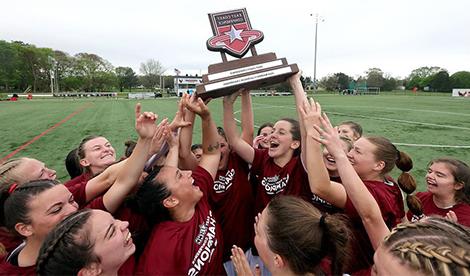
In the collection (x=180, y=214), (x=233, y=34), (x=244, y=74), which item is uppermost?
(x=233, y=34)

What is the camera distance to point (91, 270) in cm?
164

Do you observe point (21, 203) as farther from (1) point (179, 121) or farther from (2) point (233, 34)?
(2) point (233, 34)

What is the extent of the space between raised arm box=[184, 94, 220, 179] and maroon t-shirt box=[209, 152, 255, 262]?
0.62 feet

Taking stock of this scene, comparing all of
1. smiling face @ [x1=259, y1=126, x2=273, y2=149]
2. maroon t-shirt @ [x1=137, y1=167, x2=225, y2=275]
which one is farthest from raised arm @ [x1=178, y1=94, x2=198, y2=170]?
smiling face @ [x1=259, y1=126, x2=273, y2=149]

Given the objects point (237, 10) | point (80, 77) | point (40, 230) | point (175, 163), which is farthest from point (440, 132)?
point (80, 77)

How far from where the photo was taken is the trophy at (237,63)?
2760 mm

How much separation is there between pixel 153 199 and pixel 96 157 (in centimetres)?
114

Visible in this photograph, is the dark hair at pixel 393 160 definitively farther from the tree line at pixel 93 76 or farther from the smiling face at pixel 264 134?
the tree line at pixel 93 76

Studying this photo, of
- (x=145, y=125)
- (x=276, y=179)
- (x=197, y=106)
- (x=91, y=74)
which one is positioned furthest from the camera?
(x=91, y=74)

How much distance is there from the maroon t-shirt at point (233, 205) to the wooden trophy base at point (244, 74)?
767 mm

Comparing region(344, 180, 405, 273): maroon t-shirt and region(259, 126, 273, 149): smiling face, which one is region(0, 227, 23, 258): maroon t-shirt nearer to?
region(344, 180, 405, 273): maroon t-shirt

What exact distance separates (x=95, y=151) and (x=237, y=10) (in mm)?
1983

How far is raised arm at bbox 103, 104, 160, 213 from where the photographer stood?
86.7 inches

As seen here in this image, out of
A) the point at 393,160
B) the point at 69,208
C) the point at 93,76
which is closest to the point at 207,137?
the point at 69,208
